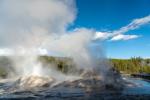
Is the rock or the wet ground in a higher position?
the rock

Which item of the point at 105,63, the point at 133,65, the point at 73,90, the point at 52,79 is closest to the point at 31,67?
the point at 52,79

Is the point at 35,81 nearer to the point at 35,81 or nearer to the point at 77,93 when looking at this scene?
the point at 35,81

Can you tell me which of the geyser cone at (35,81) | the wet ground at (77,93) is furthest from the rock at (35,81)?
the wet ground at (77,93)

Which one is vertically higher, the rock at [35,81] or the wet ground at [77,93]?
the rock at [35,81]

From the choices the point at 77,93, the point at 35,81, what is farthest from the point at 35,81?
the point at 77,93

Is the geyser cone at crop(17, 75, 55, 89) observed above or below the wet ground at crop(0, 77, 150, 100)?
above

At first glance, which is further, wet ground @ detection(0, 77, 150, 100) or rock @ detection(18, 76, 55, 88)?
rock @ detection(18, 76, 55, 88)

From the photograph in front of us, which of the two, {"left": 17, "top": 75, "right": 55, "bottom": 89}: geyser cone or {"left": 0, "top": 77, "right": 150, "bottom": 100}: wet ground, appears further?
{"left": 17, "top": 75, "right": 55, "bottom": 89}: geyser cone

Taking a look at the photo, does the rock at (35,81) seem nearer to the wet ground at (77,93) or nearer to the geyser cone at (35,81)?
the geyser cone at (35,81)

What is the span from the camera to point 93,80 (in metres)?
51.4

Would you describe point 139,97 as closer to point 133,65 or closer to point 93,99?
point 93,99

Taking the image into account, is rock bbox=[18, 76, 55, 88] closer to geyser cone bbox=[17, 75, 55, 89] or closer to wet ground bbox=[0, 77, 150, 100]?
geyser cone bbox=[17, 75, 55, 89]

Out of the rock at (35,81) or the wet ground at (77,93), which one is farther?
the rock at (35,81)

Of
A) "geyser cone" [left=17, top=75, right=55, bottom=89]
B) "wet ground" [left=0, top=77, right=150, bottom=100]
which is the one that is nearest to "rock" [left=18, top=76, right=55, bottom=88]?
"geyser cone" [left=17, top=75, right=55, bottom=89]
